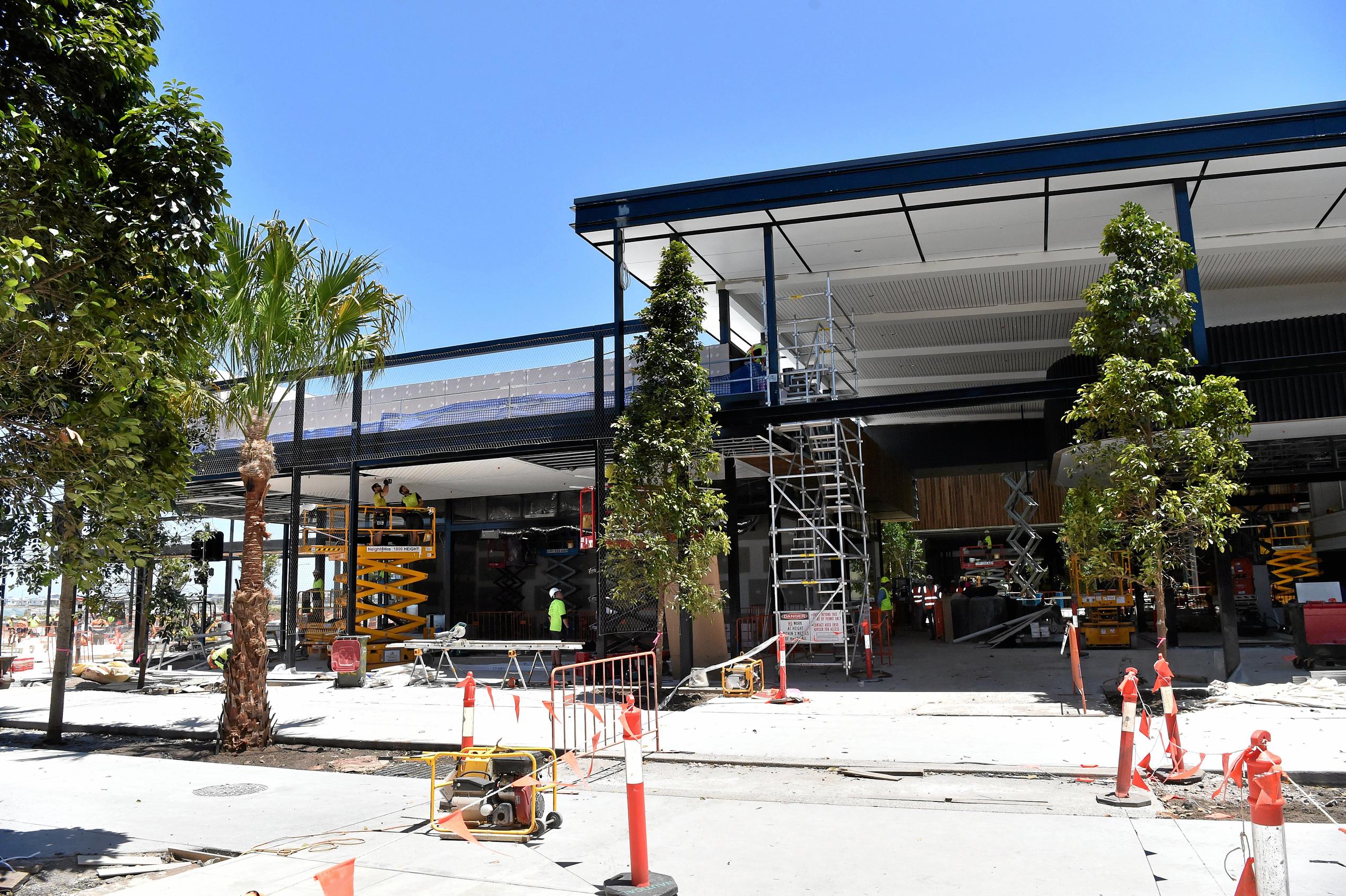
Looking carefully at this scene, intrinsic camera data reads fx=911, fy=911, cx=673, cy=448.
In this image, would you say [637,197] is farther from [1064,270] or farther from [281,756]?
[281,756]

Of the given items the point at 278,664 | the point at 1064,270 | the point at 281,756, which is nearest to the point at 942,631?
the point at 1064,270

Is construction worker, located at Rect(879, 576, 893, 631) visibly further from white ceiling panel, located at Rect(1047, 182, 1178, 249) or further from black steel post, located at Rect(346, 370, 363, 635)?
black steel post, located at Rect(346, 370, 363, 635)

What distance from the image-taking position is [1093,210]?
55.7ft

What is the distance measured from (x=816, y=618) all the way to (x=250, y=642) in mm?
9449

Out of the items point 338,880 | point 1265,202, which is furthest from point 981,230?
point 338,880

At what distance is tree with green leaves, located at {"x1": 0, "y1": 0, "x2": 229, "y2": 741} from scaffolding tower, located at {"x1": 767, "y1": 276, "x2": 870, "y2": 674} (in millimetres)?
11399

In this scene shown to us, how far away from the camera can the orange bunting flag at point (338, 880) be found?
4.10 metres

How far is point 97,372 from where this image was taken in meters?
5.86

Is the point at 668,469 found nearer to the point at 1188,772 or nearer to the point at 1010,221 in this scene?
the point at 1188,772

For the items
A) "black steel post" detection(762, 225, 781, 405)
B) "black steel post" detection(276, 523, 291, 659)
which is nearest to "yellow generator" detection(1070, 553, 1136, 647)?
"black steel post" detection(762, 225, 781, 405)

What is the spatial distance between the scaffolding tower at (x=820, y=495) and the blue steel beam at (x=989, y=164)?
2.99 metres

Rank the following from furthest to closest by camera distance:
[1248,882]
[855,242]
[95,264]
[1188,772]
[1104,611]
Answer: [1104,611] < [855,242] < [1188,772] < [95,264] < [1248,882]

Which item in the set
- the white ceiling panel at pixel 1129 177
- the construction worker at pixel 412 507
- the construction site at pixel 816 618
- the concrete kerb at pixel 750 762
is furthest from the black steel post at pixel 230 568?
the white ceiling panel at pixel 1129 177

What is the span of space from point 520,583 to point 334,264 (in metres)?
18.3
